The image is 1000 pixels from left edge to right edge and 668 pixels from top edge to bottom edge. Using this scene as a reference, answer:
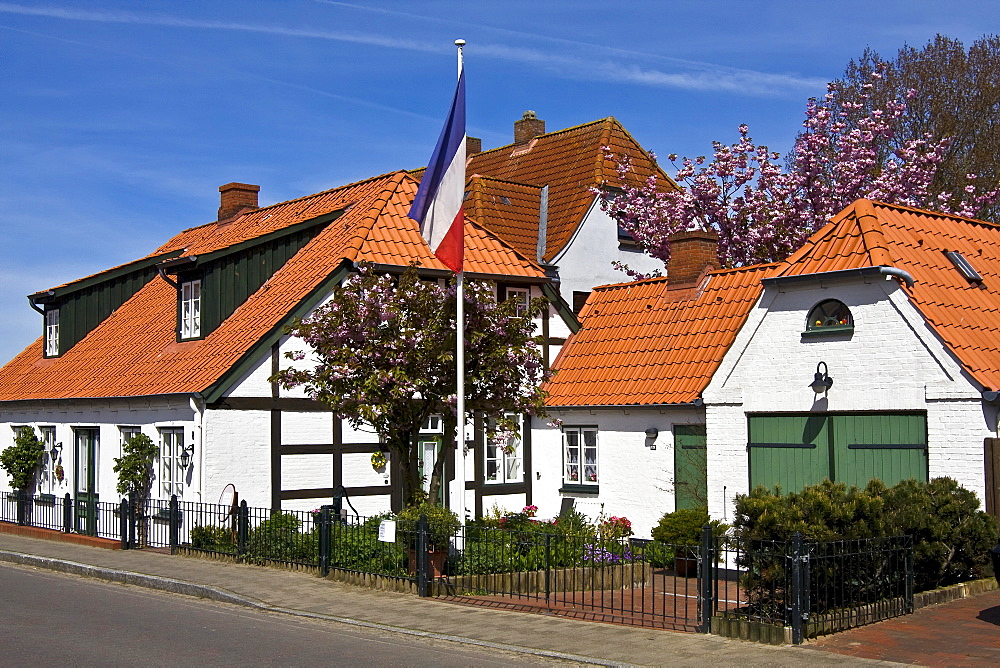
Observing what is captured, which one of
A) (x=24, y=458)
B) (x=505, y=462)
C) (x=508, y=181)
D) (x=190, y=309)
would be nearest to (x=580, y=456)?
(x=505, y=462)

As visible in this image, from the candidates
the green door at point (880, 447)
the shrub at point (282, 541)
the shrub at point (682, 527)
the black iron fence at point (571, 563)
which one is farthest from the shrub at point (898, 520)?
the shrub at point (282, 541)

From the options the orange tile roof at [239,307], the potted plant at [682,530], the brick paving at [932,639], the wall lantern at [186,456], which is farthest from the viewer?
the orange tile roof at [239,307]

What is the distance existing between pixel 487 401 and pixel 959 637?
789 centimetres

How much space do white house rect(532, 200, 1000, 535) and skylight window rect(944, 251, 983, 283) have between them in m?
0.02

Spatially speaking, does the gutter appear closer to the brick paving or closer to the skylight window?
the skylight window

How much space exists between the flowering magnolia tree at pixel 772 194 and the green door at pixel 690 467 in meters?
10.0

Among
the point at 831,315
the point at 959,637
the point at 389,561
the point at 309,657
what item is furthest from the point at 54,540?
the point at 959,637

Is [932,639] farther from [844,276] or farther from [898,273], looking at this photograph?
[844,276]

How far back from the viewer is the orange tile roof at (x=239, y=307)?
22984 mm

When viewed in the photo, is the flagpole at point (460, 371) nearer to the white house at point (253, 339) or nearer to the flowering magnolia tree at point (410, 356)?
the flowering magnolia tree at point (410, 356)

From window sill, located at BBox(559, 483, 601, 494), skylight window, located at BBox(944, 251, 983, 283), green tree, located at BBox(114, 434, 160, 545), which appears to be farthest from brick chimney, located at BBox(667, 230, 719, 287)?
green tree, located at BBox(114, 434, 160, 545)

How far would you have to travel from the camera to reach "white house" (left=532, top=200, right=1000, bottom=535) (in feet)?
53.9

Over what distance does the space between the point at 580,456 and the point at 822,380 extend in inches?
278

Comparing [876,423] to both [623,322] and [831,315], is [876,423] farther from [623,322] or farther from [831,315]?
[623,322]
